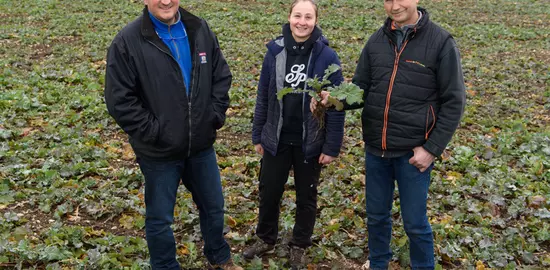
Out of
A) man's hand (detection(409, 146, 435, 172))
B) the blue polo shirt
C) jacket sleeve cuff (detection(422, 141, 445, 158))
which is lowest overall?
man's hand (detection(409, 146, 435, 172))

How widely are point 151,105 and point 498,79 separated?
8.85 metres

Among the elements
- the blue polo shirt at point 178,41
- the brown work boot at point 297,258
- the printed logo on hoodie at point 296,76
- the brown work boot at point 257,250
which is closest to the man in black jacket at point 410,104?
the printed logo on hoodie at point 296,76

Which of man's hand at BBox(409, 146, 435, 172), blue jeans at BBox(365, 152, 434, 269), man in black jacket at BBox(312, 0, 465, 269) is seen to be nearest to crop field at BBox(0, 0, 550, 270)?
blue jeans at BBox(365, 152, 434, 269)

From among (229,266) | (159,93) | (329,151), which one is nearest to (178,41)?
(159,93)

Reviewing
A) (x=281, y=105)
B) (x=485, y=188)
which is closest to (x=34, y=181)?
(x=281, y=105)

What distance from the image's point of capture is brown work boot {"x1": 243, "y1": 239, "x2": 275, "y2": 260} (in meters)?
4.18

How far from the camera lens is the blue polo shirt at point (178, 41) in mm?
3256

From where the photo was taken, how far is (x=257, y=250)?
166 inches

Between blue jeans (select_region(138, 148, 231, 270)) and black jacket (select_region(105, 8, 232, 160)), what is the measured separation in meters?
0.11

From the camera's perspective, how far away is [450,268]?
164 inches

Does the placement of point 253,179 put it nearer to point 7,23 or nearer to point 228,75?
point 228,75

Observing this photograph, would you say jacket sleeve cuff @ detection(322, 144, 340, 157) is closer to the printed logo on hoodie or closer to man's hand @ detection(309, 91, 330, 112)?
man's hand @ detection(309, 91, 330, 112)

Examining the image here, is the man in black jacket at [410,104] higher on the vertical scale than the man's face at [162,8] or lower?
lower

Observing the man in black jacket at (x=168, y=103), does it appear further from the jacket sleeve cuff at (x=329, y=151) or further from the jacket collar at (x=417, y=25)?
the jacket collar at (x=417, y=25)
